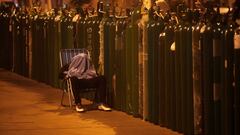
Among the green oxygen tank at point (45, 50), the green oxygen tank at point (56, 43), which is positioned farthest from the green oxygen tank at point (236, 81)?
the green oxygen tank at point (45, 50)

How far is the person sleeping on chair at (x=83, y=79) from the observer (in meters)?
11.8

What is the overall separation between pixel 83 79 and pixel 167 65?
7.93 feet

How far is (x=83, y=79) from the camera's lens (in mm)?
11836

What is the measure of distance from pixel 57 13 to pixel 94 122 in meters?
5.45

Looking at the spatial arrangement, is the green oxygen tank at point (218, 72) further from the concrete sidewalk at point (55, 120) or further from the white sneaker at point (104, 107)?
the white sneaker at point (104, 107)

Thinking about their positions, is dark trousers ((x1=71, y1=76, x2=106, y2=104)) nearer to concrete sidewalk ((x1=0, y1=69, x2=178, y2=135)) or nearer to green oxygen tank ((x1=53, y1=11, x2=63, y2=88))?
concrete sidewalk ((x1=0, y1=69, x2=178, y2=135))

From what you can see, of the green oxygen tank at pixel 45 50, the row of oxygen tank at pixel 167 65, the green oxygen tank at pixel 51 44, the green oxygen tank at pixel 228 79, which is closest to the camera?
the green oxygen tank at pixel 228 79

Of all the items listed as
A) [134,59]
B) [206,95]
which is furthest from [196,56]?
[134,59]

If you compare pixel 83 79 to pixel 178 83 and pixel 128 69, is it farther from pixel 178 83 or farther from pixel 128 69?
pixel 178 83

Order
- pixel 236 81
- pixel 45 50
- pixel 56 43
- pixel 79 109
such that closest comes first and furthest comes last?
1. pixel 236 81
2. pixel 79 109
3. pixel 56 43
4. pixel 45 50

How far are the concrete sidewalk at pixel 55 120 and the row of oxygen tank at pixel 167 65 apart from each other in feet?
1.09

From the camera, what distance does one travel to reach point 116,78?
11898 millimetres

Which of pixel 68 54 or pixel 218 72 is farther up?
pixel 68 54

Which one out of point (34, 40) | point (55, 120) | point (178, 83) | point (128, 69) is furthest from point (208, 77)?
→ point (34, 40)
